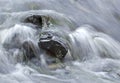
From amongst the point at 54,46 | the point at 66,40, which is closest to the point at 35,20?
the point at 66,40

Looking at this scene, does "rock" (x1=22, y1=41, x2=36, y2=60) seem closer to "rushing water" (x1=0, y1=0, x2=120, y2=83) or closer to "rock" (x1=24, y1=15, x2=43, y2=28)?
"rushing water" (x1=0, y1=0, x2=120, y2=83)

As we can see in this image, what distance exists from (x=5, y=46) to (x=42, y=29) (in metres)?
0.89

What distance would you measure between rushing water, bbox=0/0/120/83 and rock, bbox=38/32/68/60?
12cm

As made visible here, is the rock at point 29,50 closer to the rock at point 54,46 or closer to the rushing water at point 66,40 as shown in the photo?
the rushing water at point 66,40

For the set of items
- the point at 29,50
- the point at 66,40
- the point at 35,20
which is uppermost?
the point at 35,20

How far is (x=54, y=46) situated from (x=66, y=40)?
1.74 feet

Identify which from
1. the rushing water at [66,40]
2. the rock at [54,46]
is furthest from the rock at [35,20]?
the rock at [54,46]

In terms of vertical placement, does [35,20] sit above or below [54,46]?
above

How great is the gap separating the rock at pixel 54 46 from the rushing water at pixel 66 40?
12 cm

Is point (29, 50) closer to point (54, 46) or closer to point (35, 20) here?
point (54, 46)

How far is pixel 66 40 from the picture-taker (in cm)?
777

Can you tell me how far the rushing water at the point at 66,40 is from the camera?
6.77 m

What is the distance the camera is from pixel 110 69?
23.7ft

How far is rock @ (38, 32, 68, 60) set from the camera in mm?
7293
